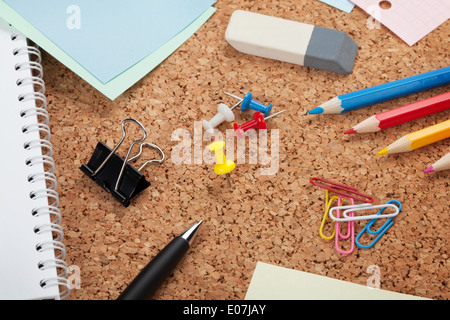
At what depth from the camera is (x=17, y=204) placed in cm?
91

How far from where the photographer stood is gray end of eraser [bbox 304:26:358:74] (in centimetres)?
101

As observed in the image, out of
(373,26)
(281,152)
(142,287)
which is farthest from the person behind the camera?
(373,26)

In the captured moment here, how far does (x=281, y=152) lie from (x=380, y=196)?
7.8 inches

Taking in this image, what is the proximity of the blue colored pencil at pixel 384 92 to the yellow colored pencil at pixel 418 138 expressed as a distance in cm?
9

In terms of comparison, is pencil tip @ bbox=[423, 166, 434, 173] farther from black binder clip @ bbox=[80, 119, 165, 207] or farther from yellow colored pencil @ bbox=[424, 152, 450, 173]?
black binder clip @ bbox=[80, 119, 165, 207]

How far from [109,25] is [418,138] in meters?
0.67

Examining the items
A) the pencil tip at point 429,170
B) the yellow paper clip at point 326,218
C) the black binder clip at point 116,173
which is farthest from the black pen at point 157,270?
the pencil tip at point 429,170

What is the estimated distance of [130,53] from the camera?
1.07m

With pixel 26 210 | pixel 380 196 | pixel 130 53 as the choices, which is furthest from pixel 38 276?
pixel 380 196

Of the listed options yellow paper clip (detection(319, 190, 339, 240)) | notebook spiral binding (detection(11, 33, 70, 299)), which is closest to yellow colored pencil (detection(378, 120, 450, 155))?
yellow paper clip (detection(319, 190, 339, 240))

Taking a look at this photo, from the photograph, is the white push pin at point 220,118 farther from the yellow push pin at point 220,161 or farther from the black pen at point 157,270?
the black pen at point 157,270

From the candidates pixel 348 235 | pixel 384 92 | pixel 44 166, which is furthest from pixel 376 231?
pixel 44 166
